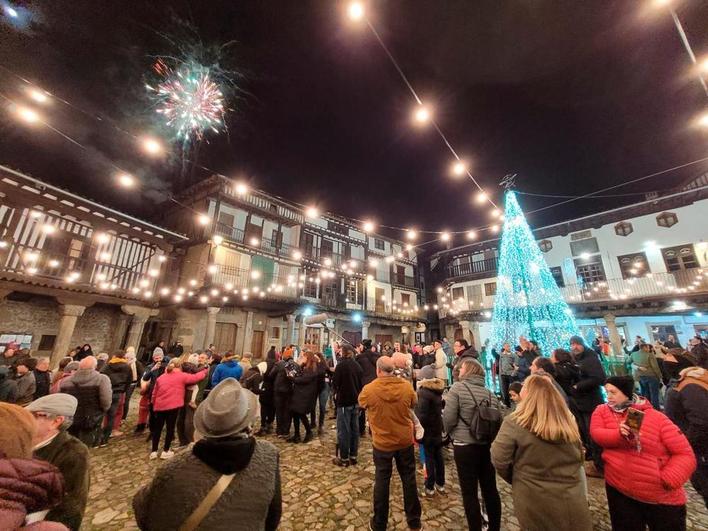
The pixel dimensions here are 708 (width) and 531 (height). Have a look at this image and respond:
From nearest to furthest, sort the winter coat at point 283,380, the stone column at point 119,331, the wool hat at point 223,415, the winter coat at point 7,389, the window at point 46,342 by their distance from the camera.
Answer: the wool hat at point 223,415 → the winter coat at point 7,389 → the winter coat at point 283,380 → the window at point 46,342 → the stone column at point 119,331

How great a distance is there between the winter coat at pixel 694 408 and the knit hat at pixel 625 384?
1484mm

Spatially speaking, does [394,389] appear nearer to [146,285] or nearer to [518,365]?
[518,365]

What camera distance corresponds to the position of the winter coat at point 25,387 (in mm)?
5074

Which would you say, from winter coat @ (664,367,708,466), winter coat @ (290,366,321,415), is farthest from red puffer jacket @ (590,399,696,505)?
winter coat @ (290,366,321,415)

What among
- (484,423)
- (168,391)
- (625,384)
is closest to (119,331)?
(168,391)

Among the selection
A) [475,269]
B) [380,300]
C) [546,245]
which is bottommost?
[380,300]

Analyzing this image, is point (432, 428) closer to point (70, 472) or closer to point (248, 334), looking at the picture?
point (70, 472)

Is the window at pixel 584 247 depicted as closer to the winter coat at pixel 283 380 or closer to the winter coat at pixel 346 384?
the winter coat at pixel 346 384

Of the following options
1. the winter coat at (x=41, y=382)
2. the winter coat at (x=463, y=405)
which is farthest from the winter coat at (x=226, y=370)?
the winter coat at (x=463, y=405)

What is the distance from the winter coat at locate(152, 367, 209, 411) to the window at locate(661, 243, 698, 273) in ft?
79.7

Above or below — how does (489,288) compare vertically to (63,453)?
above

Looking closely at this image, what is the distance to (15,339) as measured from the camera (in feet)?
35.9

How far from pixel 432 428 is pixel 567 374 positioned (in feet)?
9.22

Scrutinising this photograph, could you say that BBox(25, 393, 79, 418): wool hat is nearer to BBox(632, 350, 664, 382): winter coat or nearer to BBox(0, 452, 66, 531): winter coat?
BBox(0, 452, 66, 531): winter coat
